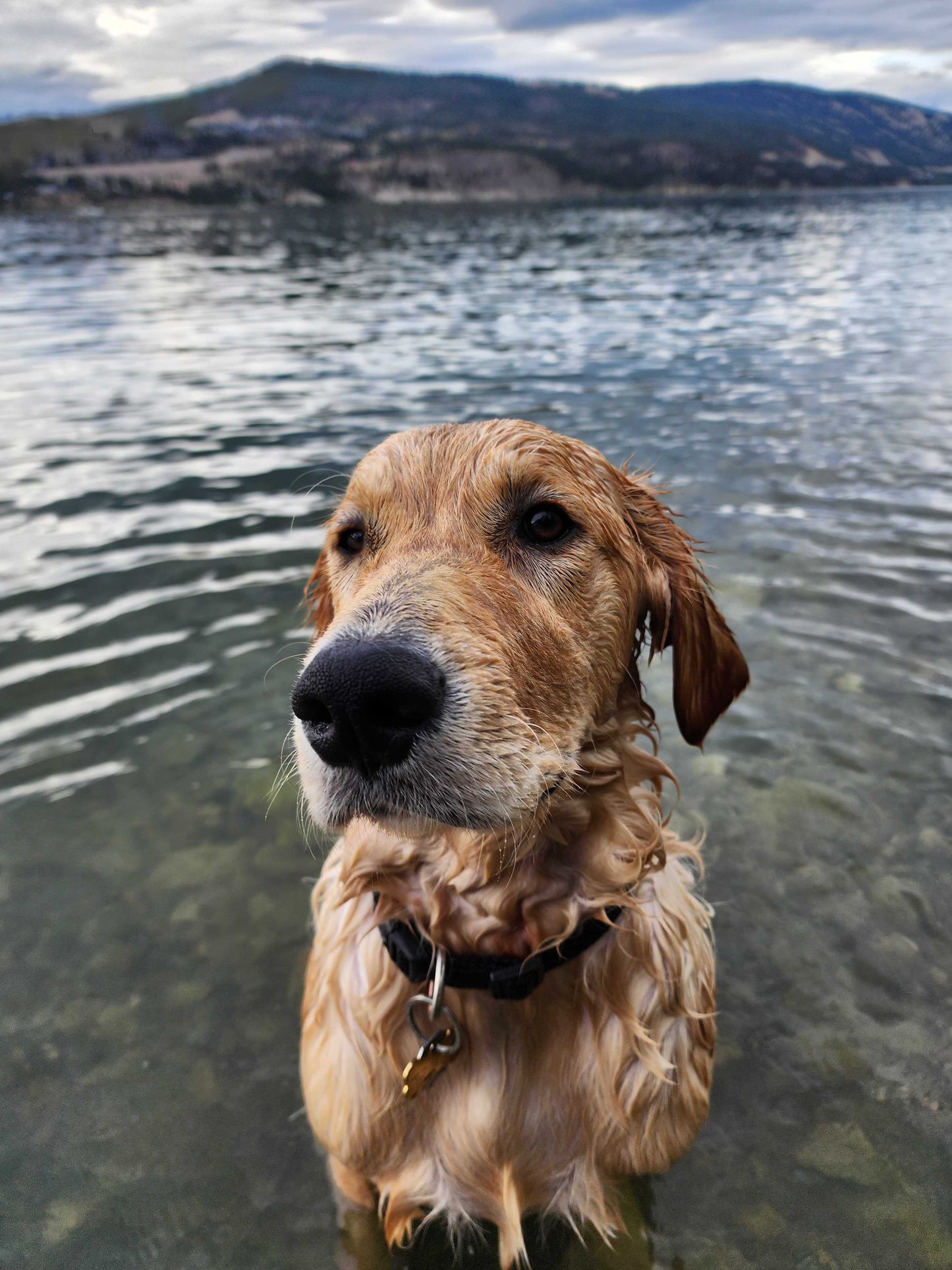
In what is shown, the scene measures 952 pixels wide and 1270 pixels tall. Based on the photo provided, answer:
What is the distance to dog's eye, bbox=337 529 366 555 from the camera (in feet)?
9.60

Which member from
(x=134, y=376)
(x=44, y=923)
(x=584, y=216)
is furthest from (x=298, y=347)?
(x=584, y=216)

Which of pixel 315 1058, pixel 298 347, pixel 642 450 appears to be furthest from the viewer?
pixel 298 347

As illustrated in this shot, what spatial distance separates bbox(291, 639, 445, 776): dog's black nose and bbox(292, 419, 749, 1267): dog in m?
0.37

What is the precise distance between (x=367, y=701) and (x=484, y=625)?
0.43 meters

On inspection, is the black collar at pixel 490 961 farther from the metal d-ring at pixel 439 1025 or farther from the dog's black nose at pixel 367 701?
the dog's black nose at pixel 367 701

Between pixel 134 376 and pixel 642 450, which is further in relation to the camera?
pixel 134 376

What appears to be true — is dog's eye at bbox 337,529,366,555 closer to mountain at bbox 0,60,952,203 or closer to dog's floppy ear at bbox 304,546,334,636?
dog's floppy ear at bbox 304,546,334,636

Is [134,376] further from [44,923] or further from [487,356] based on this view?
[44,923]

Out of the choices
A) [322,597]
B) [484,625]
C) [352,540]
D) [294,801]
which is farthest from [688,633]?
[294,801]

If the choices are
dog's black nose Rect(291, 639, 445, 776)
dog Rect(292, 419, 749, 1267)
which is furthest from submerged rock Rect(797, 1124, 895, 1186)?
dog's black nose Rect(291, 639, 445, 776)

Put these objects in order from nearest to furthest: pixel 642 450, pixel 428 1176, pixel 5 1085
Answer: pixel 428 1176 < pixel 5 1085 < pixel 642 450

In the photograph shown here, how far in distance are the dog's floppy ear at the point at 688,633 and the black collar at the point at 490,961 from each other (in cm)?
75

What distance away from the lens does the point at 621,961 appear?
2742 mm

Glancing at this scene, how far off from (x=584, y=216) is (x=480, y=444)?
73.6 metres
